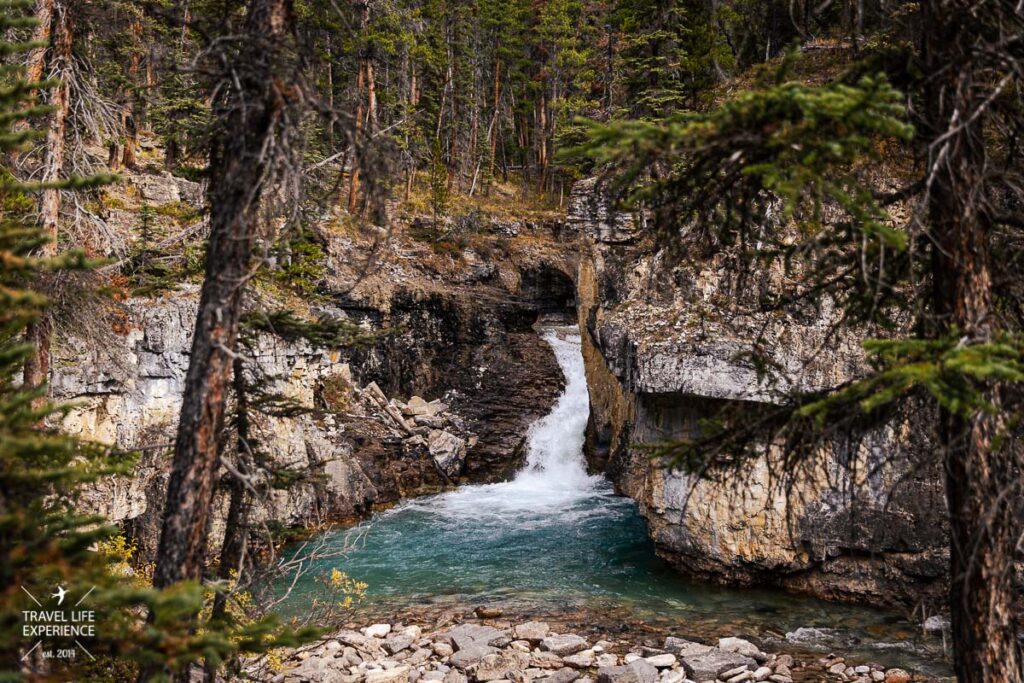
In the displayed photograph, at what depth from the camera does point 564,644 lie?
1136 cm

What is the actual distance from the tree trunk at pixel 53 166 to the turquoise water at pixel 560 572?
4.43m

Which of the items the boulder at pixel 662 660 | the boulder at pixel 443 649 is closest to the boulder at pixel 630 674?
the boulder at pixel 662 660

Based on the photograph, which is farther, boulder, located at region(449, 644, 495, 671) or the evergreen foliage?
boulder, located at region(449, 644, 495, 671)

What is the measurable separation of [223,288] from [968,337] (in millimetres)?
5634

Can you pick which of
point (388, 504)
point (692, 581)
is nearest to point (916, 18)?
point (692, 581)

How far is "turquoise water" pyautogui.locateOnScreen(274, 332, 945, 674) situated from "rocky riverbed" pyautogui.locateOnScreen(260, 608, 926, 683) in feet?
2.61

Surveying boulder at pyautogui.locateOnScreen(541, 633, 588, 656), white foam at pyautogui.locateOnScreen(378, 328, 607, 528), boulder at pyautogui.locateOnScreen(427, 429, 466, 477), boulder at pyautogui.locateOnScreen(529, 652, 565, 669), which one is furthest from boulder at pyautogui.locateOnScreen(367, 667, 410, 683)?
boulder at pyautogui.locateOnScreen(427, 429, 466, 477)

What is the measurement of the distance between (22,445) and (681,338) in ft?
37.4

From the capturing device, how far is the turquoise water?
1202cm

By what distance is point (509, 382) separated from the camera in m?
27.3

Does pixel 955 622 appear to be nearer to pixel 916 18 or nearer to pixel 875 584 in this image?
pixel 916 18

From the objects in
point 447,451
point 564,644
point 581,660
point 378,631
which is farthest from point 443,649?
point 447,451

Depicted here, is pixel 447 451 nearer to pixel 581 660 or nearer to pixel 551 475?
pixel 551 475
